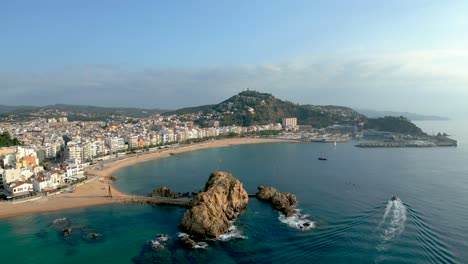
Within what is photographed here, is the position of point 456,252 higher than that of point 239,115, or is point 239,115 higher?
point 239,115

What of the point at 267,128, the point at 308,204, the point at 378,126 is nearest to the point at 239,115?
the point at 267,128

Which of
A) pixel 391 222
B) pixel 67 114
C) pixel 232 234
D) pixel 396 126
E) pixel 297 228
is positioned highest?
pixel 67 114

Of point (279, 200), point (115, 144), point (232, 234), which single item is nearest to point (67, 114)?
point (115, 144)

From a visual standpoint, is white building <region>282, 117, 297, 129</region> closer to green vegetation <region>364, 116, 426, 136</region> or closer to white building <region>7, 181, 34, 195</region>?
green vegetation <region>364, 116, 426, 136</region>

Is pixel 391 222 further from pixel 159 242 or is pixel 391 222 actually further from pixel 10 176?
pixel 10 176

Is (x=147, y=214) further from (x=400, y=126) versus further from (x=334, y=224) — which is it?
(x=400, y=126)

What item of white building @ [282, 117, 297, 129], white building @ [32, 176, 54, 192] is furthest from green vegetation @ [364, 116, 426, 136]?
white building @ [32, 176, 54, 192]
